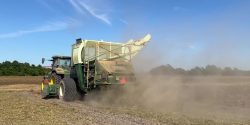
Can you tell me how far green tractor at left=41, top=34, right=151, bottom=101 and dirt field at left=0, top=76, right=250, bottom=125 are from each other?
696mm

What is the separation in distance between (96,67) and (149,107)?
315 centimetres

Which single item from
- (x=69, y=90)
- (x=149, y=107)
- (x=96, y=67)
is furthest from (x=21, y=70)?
(x=149, y=107)

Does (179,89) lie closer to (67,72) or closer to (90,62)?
(90,62)

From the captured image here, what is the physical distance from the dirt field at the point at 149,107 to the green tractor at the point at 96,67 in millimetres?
696

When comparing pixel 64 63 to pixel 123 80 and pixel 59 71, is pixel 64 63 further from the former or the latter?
pixel 123 80

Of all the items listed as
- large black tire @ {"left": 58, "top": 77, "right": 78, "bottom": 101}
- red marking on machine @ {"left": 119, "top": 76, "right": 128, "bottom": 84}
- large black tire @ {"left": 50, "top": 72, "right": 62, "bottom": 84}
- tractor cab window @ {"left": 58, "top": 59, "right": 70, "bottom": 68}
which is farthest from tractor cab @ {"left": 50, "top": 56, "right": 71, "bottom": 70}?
red marking on machine @ {"left": 119, "top": 76, "right": 128, "bottom": 84}

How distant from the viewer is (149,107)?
16.2 meters

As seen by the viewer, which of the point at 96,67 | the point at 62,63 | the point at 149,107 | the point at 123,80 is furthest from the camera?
the point at 62,63

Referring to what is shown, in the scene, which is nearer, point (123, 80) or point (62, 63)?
point (123, 80)

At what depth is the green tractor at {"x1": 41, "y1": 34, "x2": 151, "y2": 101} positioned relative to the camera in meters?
17.7

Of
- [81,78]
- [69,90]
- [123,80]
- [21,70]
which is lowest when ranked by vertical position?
[69,90]

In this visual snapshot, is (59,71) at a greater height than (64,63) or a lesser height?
lesser

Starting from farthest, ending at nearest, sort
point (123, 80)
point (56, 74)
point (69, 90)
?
point (56, 74) → point (69, 90) → point (123, 80)

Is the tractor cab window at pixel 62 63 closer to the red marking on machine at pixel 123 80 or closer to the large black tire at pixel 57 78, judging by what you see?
the large black tire at pixel 57 78
